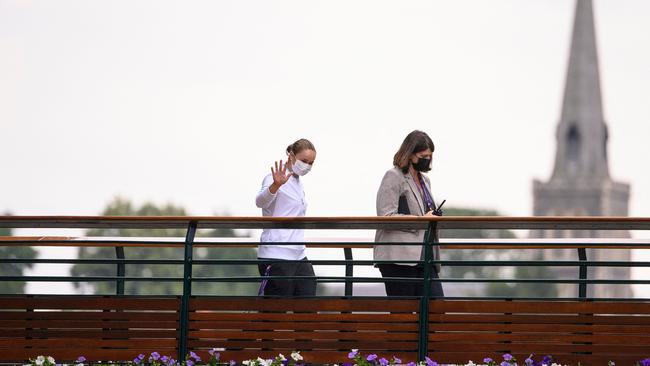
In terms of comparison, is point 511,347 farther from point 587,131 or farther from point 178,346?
point 587,131

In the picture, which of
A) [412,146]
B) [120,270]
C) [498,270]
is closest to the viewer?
[412,146]

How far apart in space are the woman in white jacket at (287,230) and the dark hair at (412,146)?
726 millimetres

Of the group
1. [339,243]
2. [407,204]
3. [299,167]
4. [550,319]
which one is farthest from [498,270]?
[339,243]

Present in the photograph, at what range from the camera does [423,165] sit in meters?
13.6

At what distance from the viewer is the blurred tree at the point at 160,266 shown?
263 ft

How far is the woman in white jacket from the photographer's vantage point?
44.6ft

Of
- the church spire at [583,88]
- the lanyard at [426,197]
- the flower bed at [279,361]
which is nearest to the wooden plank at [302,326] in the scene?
the flower bed at [279,361]

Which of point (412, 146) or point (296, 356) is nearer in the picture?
point (296, 356)

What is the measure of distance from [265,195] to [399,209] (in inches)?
39.6

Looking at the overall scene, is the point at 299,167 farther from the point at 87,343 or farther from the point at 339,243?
the point at 87,343

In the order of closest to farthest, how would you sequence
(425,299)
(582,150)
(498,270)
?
(425,299) → (498,270) → (582,150)

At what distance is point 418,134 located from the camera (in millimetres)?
13484

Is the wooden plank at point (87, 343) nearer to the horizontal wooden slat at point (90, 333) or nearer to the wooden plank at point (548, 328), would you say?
the horizontal wooden slat at point (90, 333)

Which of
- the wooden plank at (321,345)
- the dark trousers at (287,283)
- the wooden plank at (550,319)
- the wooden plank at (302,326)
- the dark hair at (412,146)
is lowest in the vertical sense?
the wooden plank at (321,345)
